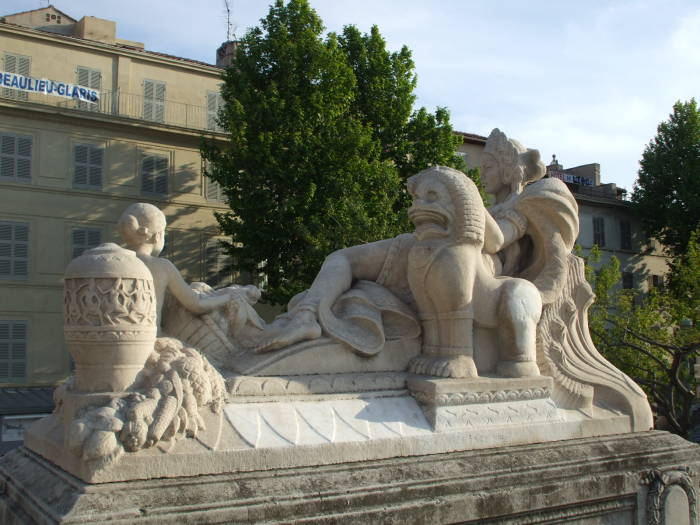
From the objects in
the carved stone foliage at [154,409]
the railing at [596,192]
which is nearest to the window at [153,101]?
the railing at [596,192]

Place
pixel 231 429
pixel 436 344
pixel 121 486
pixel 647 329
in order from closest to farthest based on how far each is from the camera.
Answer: pixel 121 486 < pixel 231 429 < pixel 436 344 < pixel 647 329

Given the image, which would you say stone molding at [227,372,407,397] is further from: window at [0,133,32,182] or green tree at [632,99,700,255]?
green tree at [632,99,700,255]

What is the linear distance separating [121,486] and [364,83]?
634 inches

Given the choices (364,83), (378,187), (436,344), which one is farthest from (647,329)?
(436,344)

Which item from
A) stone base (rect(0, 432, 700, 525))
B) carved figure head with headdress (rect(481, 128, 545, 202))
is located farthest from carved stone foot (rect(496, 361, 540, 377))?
carved figure head with headdress (rect(481, 128, 545, 202))

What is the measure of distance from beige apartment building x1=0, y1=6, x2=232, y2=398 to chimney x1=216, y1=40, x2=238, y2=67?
162 centimetres

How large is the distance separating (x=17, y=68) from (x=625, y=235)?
76.4 ft

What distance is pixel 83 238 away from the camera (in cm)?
2008

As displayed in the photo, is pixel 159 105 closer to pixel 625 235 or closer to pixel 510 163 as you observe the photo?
pixel 510 163

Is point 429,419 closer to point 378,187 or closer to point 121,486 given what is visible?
point 121,486

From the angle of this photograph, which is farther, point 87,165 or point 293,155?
point 87,165

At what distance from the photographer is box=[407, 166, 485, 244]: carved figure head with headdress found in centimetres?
465

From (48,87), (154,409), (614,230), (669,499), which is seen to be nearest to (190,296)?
(154,409)

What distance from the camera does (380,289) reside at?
502 cm
